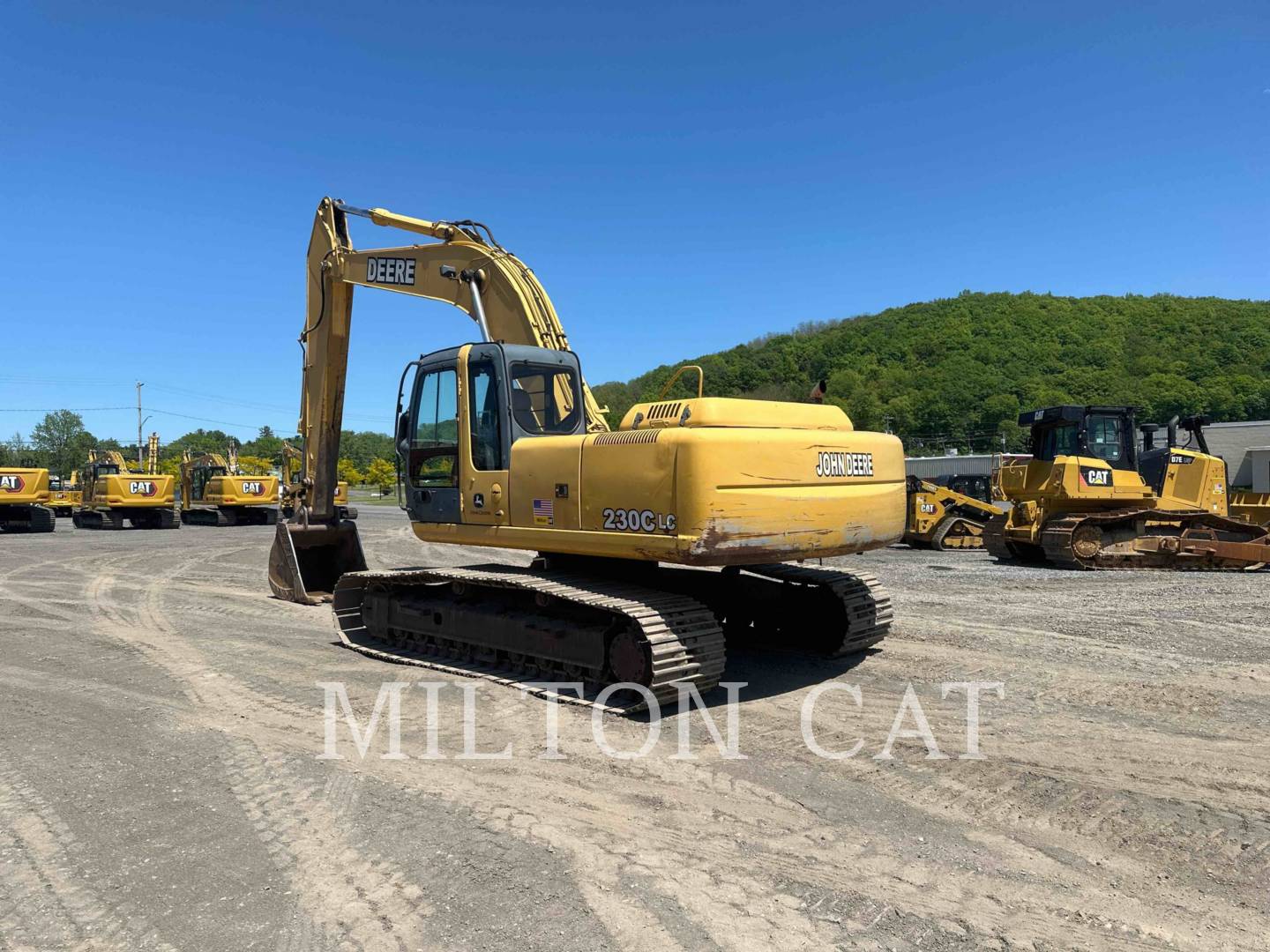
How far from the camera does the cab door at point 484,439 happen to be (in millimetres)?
7164

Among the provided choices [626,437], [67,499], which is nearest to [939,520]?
[626,437]

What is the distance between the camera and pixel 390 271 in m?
9.90

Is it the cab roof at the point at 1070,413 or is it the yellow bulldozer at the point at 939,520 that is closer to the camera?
the cab roof at the point at 1070,413

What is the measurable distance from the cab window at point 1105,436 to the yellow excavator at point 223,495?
27492mm

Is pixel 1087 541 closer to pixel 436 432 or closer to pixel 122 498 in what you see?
pixel 436 432

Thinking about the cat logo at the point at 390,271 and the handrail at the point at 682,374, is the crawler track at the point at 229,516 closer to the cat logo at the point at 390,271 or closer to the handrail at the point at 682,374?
the cat logo at the point at 390,271

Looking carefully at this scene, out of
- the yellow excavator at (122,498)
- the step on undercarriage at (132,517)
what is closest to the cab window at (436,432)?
the yellow excavator at (122,498)

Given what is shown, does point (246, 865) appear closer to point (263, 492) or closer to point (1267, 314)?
point (263, 492)

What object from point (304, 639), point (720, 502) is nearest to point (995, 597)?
point (720, 502)

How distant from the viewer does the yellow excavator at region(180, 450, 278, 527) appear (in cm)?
3244

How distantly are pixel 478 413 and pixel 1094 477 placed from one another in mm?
12185

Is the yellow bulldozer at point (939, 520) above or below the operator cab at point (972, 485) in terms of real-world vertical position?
below

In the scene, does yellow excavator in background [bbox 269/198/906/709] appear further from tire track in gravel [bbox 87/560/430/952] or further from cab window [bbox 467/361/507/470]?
tire track in gravel [bbox 87/560/430/952]

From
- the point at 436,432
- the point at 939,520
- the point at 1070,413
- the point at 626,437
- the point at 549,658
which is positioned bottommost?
the point at 549,658
